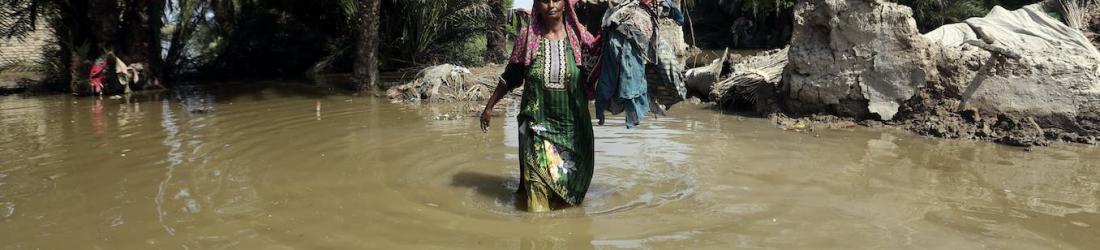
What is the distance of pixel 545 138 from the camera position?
3943 millimetres

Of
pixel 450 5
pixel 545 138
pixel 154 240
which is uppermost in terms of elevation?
pixel 450 5

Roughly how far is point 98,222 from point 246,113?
16.2ft

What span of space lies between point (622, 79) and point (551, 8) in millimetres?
510

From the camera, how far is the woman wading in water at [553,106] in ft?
12.7

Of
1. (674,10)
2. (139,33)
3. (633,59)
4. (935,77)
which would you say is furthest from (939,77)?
(139,33)

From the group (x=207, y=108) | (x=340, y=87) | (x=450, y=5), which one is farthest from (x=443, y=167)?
(x=450, y=5)

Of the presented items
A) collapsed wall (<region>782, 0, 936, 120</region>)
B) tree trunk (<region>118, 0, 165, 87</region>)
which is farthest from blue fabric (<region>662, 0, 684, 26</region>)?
tree trunk (<region>118, 0, 165, 87</region>)

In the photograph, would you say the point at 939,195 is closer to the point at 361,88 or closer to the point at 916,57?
the point at 916,57

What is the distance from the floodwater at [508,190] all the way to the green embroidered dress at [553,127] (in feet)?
0.55

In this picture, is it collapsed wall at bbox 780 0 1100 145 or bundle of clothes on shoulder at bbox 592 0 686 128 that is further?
collapsed wall at bbox 780 0 1100 145

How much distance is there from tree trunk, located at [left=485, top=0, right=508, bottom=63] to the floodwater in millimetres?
7605

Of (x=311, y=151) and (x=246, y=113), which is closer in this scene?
(x=311, y=151)

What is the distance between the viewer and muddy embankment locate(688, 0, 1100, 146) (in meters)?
6.18

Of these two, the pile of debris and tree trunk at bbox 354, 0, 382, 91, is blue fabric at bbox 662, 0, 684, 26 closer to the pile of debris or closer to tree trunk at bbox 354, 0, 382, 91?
the pile of debris
